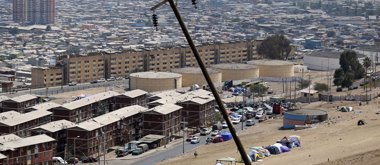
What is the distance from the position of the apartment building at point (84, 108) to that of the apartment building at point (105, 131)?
1300 millimetres

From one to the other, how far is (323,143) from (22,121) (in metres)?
5.98

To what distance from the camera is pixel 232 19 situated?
63.2m

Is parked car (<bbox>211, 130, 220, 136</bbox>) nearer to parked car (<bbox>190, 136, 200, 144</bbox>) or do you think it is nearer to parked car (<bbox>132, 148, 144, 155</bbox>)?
parked car (<bbox>190, 136, 200, 144</bbox>)

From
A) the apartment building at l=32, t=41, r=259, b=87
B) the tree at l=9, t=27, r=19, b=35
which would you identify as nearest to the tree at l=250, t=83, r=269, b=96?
the apartment building at l=32, t=41, r=259, b=87

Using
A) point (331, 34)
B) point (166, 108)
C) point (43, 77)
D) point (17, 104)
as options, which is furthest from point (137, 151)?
point (331, 34)

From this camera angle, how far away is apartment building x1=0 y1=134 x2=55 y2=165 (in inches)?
489

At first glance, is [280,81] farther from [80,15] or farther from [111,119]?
[80,15]

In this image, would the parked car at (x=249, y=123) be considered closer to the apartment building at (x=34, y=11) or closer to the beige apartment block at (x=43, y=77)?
the beige apartment block at (x=43, y=77)

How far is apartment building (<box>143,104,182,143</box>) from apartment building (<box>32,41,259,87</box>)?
10560mm

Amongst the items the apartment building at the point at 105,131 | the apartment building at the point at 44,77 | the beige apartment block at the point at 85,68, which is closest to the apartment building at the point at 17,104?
the apartment building at the point at 105,131

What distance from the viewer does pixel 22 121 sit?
15.6 m

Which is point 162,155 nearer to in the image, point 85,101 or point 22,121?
point 22,121

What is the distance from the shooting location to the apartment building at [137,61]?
27.3 metres

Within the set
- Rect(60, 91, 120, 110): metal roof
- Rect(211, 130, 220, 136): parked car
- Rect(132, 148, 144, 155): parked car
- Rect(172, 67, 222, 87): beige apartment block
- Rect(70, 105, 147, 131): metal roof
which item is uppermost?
Rect(172, 67, 222, 87): beige apartment block
